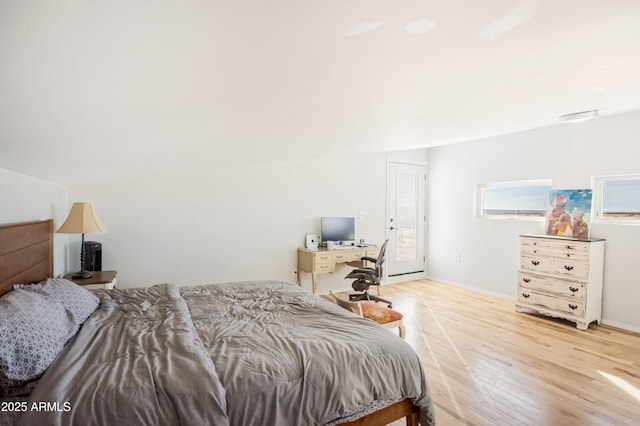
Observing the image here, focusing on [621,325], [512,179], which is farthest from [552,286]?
[512,179]

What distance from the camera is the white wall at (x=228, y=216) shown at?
12.4 ft

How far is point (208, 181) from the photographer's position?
4.21m

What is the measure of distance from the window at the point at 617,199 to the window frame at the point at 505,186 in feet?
1.78

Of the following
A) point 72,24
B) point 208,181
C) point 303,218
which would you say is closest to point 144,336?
point 72,24

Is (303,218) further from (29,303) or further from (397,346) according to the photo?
(29,303)

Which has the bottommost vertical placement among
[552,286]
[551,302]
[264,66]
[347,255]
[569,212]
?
[551,302]

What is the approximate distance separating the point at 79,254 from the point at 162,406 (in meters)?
3.03

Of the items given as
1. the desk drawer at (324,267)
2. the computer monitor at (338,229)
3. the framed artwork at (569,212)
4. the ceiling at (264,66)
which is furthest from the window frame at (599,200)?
the desk drawer at (324,267)

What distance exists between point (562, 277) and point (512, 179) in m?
1.57

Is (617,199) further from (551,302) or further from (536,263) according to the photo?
(551,302)

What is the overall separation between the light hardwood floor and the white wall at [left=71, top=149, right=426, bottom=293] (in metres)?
1.82

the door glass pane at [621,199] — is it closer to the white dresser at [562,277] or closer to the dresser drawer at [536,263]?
the white dresser at [562,277]

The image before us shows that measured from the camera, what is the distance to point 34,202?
2.66 m

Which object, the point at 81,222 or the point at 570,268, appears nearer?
the point at 81,222
